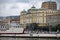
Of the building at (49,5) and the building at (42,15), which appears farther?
the building at (49,5)

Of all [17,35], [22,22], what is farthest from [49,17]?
[17,35]

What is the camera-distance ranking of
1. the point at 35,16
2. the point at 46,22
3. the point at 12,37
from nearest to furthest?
the point at 12,37, the point at 46,22, the point at 35,16

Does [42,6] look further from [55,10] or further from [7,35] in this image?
[7,35]

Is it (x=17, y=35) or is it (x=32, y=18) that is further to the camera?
(x=32, y=18)

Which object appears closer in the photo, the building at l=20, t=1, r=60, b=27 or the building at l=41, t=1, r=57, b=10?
the building at l=20, t=1, r=60, b=27

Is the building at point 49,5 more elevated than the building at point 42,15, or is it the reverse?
the building at point 49,5

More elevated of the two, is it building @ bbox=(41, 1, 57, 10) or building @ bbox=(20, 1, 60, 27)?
building @ bbox=(41, 1, 57, 10)

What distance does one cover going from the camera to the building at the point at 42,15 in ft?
60.7

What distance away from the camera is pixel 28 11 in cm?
1939

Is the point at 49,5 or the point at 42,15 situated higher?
the point at 49,5

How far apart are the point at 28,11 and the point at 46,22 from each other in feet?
6.11

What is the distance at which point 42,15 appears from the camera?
768 inches

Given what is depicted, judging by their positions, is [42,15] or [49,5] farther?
[49,5]

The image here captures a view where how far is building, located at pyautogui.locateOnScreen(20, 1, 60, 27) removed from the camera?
1850 cm
